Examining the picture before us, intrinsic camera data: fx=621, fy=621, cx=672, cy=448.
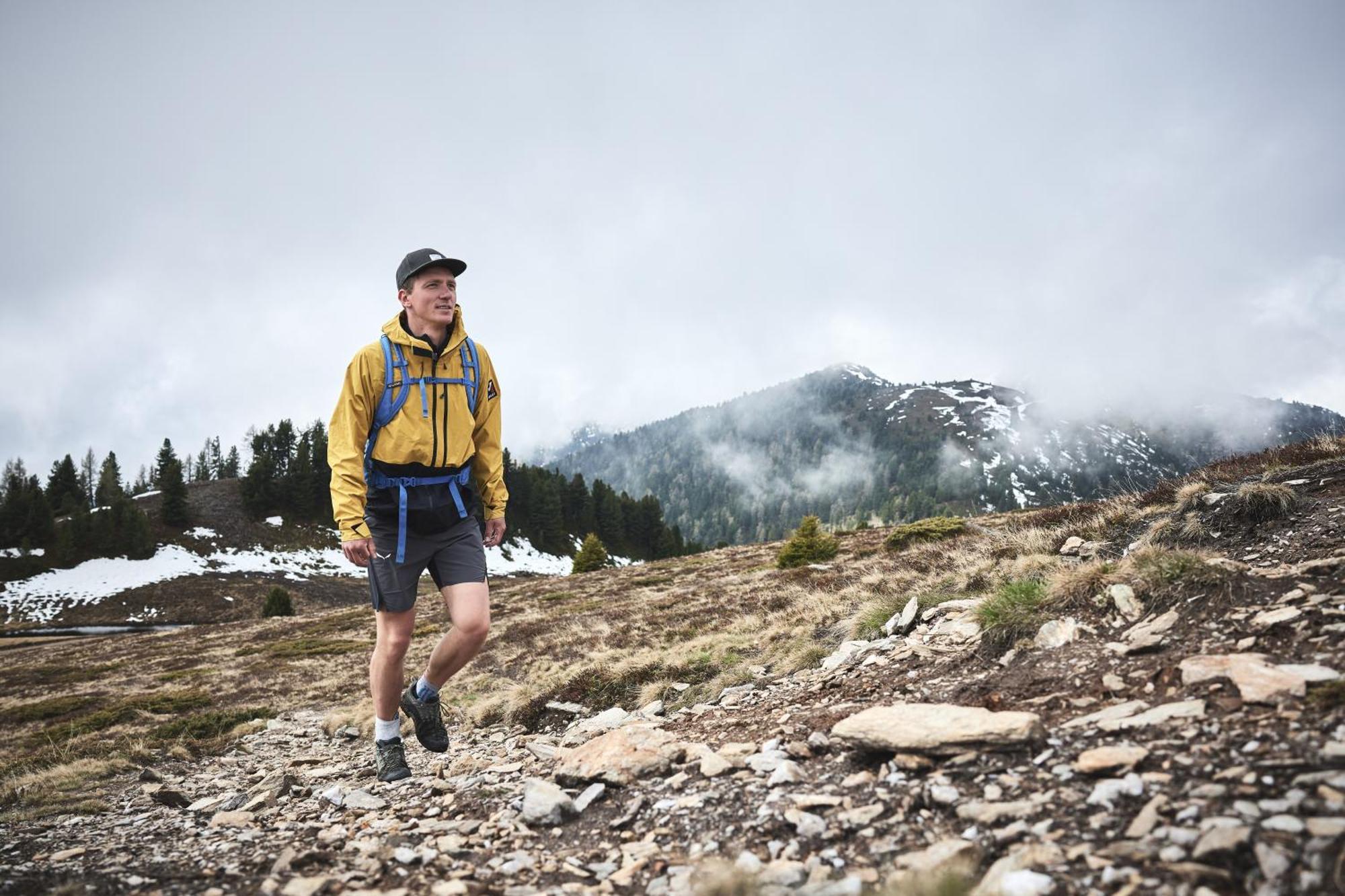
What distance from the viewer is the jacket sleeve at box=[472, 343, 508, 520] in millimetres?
5215

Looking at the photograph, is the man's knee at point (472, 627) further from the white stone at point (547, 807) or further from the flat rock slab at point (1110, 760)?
the flat rock slab at point (1110, 760)

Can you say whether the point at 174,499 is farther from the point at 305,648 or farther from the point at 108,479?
the point at 305,648

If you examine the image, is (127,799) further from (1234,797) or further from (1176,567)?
(1176,567)

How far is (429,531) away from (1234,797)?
15.1 ft

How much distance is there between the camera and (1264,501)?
5.58 meters

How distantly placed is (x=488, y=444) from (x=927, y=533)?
61.0 ft

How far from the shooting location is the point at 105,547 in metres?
68.2

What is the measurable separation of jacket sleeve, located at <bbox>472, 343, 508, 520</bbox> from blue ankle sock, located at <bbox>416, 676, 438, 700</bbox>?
1413 millimetres

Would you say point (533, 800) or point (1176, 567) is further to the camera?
point (1176, 567)

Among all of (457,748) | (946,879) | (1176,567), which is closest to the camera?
(946,879)

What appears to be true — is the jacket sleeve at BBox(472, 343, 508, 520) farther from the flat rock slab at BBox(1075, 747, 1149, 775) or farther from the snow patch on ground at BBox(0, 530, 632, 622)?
the snow patch on ground at BBox(0, 530, 632, 622)

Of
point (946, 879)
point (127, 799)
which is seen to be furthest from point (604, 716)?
point (946, 879)

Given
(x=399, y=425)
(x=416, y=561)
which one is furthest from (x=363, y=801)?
(x=399, y=425)

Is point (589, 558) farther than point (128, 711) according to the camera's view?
Yes
